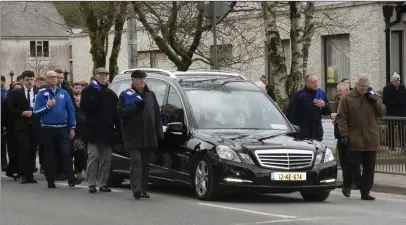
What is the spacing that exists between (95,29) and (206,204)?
55.8 ft

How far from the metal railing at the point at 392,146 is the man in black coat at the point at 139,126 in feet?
16.4

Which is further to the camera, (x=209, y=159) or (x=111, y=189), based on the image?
(x=111, y=189)

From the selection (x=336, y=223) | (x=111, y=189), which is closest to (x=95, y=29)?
(x=111, y=189)

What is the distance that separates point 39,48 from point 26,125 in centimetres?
7129

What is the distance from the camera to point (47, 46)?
8706 cm

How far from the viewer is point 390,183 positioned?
55.7ft

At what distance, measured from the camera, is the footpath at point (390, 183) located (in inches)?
643

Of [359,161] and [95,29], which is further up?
[95,29]

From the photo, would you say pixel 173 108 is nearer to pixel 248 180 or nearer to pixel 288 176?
pixel 248 180

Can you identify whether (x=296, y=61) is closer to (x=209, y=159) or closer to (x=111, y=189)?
(x=111, y=189)

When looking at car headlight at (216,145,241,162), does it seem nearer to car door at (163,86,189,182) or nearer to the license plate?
the license plate

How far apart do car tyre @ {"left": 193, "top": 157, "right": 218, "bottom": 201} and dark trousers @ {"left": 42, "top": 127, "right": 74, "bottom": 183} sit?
2772mm

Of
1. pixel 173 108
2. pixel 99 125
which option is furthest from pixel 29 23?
pixel 173 108

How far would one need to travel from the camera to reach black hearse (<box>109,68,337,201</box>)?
1368 centimetres
